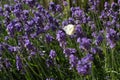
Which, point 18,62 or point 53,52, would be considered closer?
point 53,52

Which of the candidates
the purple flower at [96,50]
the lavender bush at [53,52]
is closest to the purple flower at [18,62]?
the lavender bush at [53,52]

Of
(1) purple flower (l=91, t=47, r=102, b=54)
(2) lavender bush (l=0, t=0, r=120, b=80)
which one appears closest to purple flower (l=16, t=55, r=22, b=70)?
(2) lavender bush (l=0, t=0, r=120, b=80)

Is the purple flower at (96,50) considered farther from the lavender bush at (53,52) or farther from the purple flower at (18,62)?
the purple flower at (18,62)

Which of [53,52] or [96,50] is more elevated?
[53,52]

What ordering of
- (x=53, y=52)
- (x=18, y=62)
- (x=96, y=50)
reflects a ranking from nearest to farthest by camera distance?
(x=53, y=52)
(x=18, y=62)
(x=96, y=50)

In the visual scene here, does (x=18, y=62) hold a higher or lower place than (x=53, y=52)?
lower

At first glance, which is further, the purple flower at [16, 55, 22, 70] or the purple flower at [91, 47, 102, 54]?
the purple flower at [91, 47, 102, 54]

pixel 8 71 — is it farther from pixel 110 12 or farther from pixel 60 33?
pixel 110 12

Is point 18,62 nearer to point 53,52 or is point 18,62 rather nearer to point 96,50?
point 53,52

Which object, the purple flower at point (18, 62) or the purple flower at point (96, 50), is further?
the purple flower at point (96, 50)

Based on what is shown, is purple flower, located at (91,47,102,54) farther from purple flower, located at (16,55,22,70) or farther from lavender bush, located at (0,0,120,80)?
purple flower, located at (16,55,22,70)

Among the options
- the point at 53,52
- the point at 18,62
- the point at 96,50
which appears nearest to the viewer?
the point at 53,52

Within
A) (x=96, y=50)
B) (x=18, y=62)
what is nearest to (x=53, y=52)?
(x=18, y=62)
